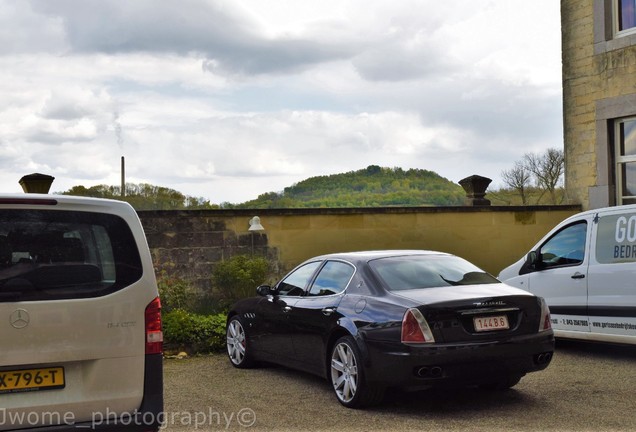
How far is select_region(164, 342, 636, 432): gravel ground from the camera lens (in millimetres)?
6895

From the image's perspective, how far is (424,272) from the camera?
26.8ft

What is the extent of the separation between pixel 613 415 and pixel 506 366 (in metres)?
0.94

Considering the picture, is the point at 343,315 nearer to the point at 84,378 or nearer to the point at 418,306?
the point at 418,306

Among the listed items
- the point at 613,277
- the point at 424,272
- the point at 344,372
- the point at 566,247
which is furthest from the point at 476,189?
the point at 344,372

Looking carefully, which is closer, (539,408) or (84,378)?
(84,378)

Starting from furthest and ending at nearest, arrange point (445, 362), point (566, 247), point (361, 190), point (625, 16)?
point (361, 190), point (625, 16), point (566, 247), point (445, 362)

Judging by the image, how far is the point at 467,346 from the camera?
23.4 ft

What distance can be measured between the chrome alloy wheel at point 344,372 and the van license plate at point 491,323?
110 cm

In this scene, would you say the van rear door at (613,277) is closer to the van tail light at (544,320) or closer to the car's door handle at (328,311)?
the van tail light at (544,320)

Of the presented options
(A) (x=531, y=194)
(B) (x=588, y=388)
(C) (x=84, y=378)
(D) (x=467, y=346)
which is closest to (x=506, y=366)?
(D) (x=467, y=346)

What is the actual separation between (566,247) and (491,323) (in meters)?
3.71

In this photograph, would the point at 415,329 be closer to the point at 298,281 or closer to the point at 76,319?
the point at 298,281

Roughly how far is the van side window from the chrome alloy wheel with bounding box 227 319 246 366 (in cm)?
390

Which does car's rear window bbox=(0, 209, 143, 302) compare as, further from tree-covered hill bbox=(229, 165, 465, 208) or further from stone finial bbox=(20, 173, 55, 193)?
tree-covered hill bbox=(229, 165, 465, 208)
